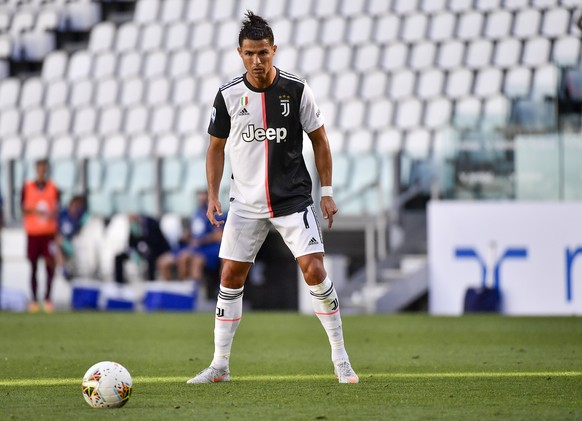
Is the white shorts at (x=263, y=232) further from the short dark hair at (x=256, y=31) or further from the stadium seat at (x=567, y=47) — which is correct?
the stadium seat at (x=567, y=47)

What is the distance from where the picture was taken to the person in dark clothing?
1728 cm

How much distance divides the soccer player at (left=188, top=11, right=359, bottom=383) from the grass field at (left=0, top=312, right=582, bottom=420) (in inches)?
13.6

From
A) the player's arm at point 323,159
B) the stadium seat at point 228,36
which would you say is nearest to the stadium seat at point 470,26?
the stadium seat at point 228,36

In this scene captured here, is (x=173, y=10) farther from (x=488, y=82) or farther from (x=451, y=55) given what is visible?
(x=488, y=82)

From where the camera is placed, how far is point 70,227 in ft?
59.7

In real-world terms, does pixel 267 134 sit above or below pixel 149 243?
above

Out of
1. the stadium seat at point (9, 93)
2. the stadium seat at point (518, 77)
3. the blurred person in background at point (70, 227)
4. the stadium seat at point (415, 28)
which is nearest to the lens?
the blurred person in background at point (70, 227)

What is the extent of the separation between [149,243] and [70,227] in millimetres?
1535

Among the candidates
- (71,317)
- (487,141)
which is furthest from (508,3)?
(71,317)

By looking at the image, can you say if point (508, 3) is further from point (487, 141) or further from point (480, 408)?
point (480, 408)

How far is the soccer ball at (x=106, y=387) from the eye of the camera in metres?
5.10

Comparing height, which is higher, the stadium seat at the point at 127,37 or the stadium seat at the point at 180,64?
the stadium seat at the point at 127,37

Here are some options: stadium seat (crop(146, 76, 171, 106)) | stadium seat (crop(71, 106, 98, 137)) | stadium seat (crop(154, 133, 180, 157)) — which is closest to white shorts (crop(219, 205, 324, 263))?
stadium seat (crop(154, 133, 180, 157))

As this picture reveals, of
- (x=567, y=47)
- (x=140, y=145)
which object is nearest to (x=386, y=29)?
(x=567, y=47)
